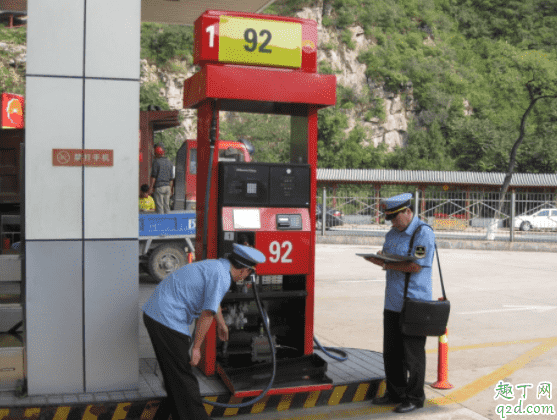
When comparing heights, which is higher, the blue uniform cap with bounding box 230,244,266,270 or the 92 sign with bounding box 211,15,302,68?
the 92 sign with bounding box 211,15,302,68

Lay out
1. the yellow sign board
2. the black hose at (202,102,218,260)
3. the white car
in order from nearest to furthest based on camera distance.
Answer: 1. the black hose at (202,102,218,260)
2. the yellow sign board
3. the white car

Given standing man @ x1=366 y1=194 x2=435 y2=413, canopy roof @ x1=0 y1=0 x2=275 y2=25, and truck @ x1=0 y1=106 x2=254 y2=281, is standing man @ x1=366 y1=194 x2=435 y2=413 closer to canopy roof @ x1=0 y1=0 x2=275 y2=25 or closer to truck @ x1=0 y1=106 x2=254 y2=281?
truck @ x1=0 y1=106 x2=254 y2=281

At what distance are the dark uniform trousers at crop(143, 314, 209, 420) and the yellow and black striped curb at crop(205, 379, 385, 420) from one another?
2.67ft

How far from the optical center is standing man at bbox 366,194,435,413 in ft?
16.8

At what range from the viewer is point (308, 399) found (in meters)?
5.24

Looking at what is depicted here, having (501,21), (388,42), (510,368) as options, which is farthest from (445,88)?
(510,368)

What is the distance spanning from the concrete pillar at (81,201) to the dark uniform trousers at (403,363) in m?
2.12

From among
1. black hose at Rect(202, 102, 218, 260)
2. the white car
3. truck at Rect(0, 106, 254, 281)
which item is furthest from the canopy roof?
the white car

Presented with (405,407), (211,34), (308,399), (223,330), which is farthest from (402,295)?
(211,34)

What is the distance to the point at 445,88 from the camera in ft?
217

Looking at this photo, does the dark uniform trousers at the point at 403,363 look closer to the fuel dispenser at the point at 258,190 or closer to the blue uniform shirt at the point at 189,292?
the fuel dispenser at the point at 258,190

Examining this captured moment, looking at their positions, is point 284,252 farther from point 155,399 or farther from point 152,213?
point 152,213

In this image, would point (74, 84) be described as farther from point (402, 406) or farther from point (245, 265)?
→ point (402, 406)

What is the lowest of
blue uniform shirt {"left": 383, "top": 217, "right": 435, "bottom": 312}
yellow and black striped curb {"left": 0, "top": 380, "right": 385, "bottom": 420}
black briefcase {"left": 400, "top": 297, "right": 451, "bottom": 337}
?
yellow and black striped curb {"left": 0, "top": 380, "right": 385, "bottom": 420}
